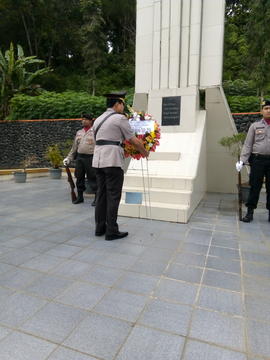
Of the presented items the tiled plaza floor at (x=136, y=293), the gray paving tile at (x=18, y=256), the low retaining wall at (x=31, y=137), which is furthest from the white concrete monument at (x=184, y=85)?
the low retaining wall at (x=31, y=137)

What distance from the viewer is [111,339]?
5.58 feet

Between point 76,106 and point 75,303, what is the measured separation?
10.4 metres

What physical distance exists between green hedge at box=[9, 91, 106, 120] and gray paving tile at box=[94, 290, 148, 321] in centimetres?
975

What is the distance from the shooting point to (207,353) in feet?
5.24

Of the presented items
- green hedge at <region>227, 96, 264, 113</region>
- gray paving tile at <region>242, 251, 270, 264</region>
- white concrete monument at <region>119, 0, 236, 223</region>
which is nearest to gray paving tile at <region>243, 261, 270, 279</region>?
gray paving tile at <region>242, 251, 270, 264</region>

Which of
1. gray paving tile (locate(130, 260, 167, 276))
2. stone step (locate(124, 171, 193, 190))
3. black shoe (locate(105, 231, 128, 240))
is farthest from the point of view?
stone step (locate(124, 171, 193, 190))

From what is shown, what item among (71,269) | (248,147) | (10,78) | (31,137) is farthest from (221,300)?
(10,78)

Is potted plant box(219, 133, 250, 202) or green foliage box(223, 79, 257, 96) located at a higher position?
green foliage box(223, 79, 257, 96)

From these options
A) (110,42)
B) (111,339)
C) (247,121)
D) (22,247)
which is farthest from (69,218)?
(110,42)

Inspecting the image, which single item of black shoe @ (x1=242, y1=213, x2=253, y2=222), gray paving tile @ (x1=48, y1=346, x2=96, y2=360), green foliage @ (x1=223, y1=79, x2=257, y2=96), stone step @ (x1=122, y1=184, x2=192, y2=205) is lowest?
gray paving tile @ (x1=48, y1=346, x2=96, y2=360)

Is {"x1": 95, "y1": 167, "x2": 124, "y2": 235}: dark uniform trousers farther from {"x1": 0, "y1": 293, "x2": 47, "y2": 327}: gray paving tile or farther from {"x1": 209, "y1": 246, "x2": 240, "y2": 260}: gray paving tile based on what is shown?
{"x1": 0, "y1": 293, "x2": 47, "y2": 327}: gray paving tile

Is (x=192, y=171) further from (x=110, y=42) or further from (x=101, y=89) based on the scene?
(x=110, y=42)

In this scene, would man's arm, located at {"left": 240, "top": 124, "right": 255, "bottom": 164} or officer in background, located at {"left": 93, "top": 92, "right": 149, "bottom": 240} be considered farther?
man's arm, located at {"left": 240, "top": 124, "right": 255, "bottom": 164}

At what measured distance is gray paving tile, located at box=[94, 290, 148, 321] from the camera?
1.95 metres
